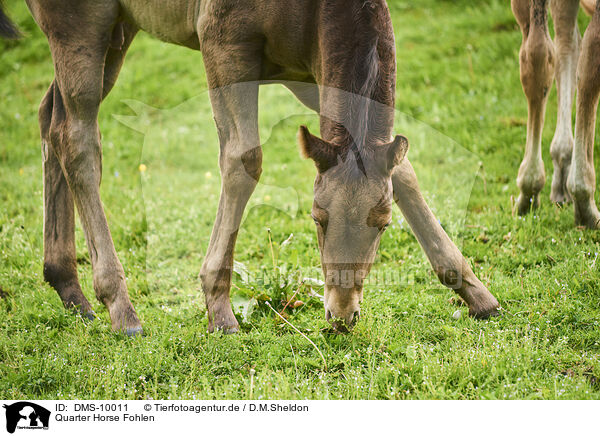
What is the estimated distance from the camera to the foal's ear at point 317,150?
3019mm

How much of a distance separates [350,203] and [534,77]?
286 cm

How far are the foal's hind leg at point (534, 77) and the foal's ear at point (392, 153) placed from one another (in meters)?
2.51

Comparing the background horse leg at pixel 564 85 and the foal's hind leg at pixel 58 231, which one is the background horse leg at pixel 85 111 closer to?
the foal's hind leg at pixel 58 231

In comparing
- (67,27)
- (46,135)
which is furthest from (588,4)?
(46,135)

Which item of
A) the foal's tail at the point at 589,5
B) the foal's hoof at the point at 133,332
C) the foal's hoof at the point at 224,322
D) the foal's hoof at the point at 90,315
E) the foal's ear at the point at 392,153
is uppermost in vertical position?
the foal's tail at the point at 589,5

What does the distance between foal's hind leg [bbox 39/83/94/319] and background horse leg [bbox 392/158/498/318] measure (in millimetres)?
2446

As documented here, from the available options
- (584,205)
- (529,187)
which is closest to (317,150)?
(584,205)

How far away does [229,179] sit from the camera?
373 centimetres

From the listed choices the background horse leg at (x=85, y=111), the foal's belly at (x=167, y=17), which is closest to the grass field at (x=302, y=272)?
the background horse leg at (x=85, y=111)

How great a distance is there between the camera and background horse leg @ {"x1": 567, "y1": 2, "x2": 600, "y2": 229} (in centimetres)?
427
